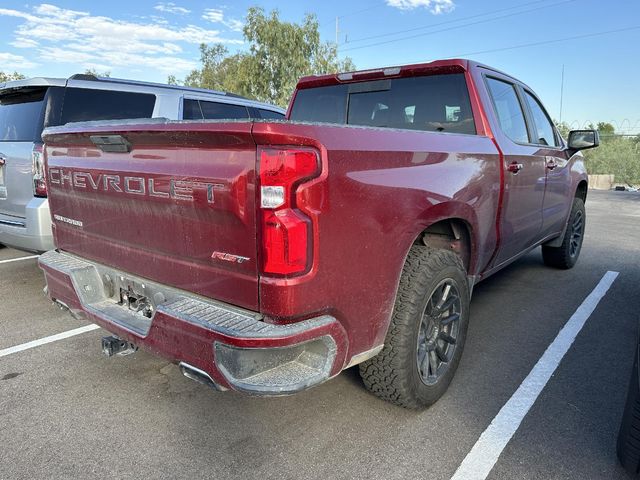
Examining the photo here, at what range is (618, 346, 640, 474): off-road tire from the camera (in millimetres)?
2068

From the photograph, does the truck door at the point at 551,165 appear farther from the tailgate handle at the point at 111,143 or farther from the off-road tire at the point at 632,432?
the tailgate handle at the point at 111,143

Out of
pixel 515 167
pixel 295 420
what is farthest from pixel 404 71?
pixel 295 420

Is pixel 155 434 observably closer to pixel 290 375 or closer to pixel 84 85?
pixel 290 375

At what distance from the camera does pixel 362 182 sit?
2.06m

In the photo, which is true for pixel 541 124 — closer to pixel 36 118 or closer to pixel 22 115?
pixel 36 118

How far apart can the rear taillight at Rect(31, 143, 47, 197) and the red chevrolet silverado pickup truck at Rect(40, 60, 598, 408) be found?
141 cm

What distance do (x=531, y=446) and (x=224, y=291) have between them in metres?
1.70

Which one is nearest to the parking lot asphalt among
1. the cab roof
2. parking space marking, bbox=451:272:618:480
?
parking space marking, bbox=451:272:618:480

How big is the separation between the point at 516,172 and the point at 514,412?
1.68m

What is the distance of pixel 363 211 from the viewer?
2074 millimetres

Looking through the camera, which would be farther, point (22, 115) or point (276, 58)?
point (276, 58)

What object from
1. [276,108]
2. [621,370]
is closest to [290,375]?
[621,370]

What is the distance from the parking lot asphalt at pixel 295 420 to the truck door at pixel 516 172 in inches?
30.9

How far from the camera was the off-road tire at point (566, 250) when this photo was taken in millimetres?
5578
